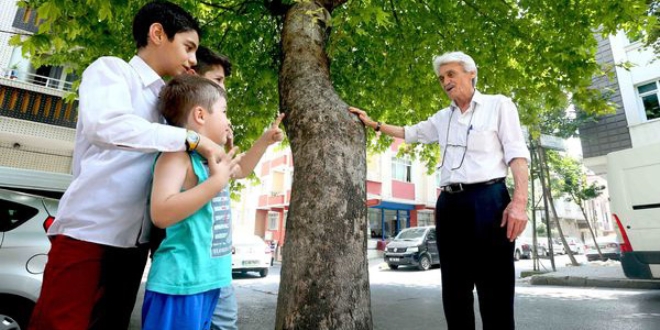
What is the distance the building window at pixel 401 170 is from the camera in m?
24.4

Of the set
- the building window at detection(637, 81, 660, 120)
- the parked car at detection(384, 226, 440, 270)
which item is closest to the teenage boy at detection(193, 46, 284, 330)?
the parked car at detection(384, 226, 440, 270)

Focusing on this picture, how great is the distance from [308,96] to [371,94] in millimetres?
4461

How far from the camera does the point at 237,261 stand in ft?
38.9

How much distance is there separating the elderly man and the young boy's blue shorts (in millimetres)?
1697

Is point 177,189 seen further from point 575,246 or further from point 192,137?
point 575,246

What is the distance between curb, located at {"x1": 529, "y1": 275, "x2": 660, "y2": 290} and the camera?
7.57 m

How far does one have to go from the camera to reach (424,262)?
1512cm

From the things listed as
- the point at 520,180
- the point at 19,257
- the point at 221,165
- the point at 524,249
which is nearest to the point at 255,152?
the point at 221,165

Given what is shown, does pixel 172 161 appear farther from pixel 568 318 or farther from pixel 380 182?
pixel 380 182

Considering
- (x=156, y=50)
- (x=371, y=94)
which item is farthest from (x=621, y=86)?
(x=156, y=50)

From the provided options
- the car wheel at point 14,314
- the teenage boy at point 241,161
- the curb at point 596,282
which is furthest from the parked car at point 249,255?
the teenage boy at point 241,161

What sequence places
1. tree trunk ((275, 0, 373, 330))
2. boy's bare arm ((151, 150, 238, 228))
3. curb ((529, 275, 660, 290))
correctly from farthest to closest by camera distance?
curb ((529, 275, 660, 290)) → tree trunk ((275, 0, 373, 330)) → boy's bare arm ((151, 150, 238, 228))

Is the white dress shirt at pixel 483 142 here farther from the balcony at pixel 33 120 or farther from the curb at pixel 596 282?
the balcony at pixel 33 120

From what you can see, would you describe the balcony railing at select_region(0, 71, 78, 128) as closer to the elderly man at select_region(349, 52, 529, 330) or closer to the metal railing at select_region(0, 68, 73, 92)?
the metal railing at select_region(0, 68, 73, 92)
